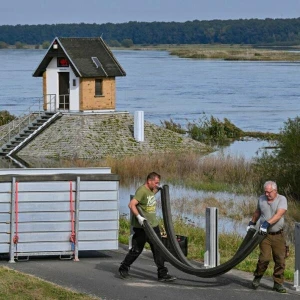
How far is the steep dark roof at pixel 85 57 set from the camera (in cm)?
5491

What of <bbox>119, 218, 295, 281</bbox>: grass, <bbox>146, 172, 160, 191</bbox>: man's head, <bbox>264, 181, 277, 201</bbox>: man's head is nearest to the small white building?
<bbox>119, 218, 295, 281</bbox>: grass

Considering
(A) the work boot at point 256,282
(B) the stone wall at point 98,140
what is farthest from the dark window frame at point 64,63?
(A) the work boot at point 256,282

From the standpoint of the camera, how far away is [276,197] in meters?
16.3

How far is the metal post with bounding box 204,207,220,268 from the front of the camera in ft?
60.8

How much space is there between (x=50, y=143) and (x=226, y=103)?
153ft

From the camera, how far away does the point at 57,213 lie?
1884 cm

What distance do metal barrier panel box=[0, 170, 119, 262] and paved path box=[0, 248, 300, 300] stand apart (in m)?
0.33

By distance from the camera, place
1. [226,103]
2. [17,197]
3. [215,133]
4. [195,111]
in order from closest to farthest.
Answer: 1. [17,197]
2. [215,133]
3. [195,111]
4. [226,103]

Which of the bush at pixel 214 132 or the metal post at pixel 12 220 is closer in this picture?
the metal post at pixel 12 220

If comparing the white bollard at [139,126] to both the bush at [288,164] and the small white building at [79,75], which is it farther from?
the bush at [288,164]

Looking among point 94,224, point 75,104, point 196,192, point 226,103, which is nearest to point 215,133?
point 75,104

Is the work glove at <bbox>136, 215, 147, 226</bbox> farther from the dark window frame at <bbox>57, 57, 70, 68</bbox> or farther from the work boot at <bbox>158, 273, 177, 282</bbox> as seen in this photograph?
the dark window frame at <bbox>57, 57, 70, 68</bbox>

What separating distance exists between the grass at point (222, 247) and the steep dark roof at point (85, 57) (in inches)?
1126

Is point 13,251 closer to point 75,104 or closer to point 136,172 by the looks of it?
point 136,172
